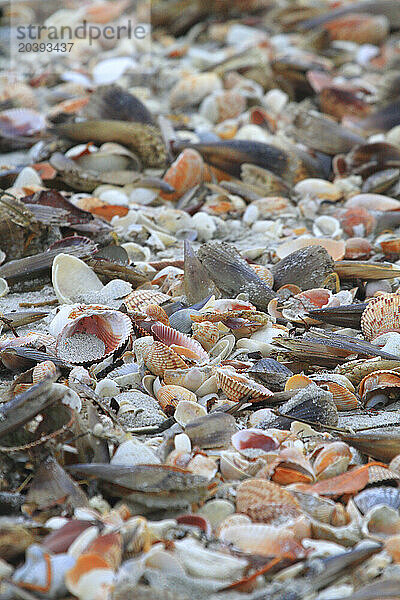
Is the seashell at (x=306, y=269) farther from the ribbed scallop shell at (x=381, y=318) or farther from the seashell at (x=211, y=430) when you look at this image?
the seashell at (x=211, y=430)

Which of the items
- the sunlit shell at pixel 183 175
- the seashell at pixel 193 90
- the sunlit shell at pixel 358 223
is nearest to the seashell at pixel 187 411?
the sunlit shell at pixel 358 223

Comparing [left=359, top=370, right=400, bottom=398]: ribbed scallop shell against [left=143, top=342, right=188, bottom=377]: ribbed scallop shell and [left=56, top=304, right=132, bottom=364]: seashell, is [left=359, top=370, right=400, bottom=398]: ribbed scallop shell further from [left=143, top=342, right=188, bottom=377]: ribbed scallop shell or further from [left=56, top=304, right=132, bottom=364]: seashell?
[left=56, top=304, right=132, bottom=364]: seashell

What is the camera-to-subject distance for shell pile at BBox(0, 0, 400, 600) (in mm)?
1436

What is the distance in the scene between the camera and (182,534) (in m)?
1.50

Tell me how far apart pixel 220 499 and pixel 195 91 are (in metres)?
3.62

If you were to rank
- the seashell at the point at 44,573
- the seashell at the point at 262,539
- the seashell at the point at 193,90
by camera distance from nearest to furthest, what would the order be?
the seashell at the point at 44,573, the seashell at the point at 262,539, the seashell at the point at 193,90

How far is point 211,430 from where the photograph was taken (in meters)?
1.86

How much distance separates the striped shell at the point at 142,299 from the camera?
8.04 ft

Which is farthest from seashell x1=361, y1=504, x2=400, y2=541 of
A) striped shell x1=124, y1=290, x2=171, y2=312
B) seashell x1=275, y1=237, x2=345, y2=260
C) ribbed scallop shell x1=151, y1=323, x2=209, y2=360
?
seashell x1=275, y1=237, x2=345, y2=260

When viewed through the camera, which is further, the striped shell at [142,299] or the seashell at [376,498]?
the striped shell at [142,299]

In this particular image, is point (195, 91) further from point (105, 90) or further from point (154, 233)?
point (154, 233)

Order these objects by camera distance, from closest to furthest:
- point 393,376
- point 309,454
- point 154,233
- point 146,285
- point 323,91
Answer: point 309,454 < point 393,376 < point 146,285 < point 154,233 < point 323,91

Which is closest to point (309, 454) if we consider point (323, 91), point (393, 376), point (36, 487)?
point (393, 376)

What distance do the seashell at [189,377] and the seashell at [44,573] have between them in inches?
31.5
